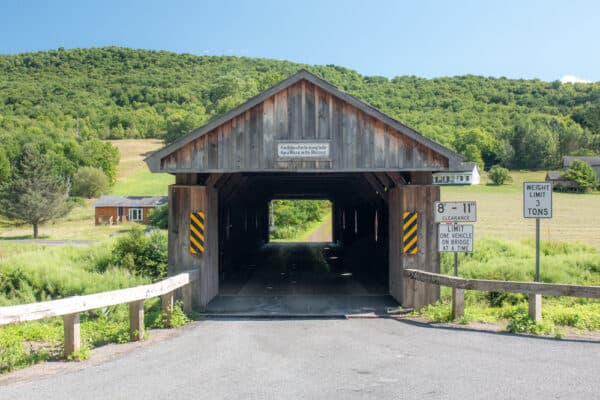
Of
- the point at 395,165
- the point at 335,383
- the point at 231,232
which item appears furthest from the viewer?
the point at 231,232

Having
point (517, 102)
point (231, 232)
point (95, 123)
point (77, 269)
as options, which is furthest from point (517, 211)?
point (517, 102)

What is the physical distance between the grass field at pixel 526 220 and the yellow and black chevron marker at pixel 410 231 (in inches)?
633

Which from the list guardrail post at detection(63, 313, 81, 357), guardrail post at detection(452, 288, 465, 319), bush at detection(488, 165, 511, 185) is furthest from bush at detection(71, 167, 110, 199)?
guardrail post at detection(63, 313, 81, 357)

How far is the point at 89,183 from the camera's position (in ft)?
285

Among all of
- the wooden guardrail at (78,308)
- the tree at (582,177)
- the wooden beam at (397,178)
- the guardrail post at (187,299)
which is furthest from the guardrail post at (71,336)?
the tree at (582,177)

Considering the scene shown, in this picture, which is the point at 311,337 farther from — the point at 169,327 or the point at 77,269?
the point at 77,269

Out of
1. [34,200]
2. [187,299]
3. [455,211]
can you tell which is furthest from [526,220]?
[34,200]

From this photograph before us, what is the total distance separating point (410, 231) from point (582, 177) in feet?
246

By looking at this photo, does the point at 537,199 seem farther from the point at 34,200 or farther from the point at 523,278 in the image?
the point at 34,200

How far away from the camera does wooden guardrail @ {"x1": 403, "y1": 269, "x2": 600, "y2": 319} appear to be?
908cm

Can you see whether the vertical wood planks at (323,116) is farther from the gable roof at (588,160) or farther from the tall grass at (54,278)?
the gable roof at (588,160)

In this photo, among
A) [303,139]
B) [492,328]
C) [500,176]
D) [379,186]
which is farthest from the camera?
[500,176]

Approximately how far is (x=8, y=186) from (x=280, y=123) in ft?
177

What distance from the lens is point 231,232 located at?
67.3 ft
